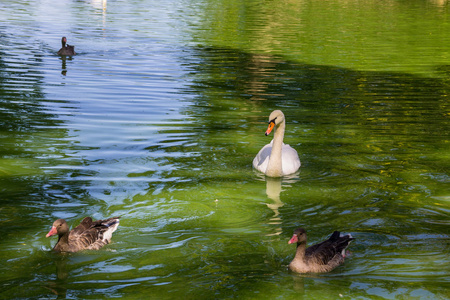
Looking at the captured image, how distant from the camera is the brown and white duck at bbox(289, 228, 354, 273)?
25.6 feet

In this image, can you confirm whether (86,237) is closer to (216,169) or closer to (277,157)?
(216,169)

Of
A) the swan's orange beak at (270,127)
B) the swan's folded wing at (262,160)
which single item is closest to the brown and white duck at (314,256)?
the swan's orange beak at (270,127)

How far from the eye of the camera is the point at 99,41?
1131 inches

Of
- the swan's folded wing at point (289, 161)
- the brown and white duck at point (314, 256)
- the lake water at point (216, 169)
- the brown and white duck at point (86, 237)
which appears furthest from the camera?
the swan's folded wing at point (289, 161)

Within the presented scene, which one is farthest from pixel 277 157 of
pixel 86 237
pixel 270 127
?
pixel 86 237

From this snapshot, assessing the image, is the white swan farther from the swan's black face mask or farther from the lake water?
the lake water

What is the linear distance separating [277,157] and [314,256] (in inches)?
153

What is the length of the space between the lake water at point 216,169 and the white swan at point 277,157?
181mm

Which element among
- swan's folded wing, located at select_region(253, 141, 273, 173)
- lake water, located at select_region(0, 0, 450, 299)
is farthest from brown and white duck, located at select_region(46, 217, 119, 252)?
swan's folded wing, located at select_region(253, 141, 273, 173)

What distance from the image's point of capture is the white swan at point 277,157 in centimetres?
1158

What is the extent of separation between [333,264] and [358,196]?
2944 mm

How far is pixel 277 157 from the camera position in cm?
1157

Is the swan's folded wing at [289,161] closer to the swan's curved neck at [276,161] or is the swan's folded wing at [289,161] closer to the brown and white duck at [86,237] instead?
the swan's curved neck at [276,161]

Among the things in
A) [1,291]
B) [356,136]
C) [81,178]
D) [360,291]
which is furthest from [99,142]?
[360,291]
